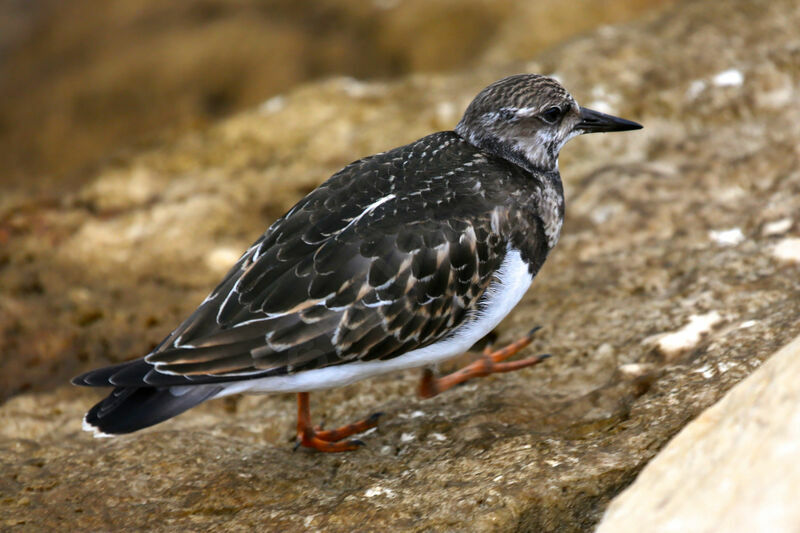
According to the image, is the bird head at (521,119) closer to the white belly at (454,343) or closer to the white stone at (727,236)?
the white belly at (454,343)

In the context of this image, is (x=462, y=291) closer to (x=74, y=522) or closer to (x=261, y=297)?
(x=261, y=297)

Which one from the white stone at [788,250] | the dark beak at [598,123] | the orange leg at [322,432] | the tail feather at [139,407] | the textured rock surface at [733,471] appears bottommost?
the textured rock surface at [733,471]

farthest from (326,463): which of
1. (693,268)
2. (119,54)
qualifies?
(119,54)

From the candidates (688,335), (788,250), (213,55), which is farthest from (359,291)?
(213,55)

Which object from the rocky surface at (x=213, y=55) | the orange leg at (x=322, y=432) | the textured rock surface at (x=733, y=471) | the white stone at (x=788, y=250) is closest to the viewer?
the textured rock surface at (x=733, y=471)

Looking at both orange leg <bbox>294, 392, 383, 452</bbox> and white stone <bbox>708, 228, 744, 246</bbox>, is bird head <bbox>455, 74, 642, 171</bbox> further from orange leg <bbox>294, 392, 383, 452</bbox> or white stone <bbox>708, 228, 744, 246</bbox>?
orange leg <bbox>294, 392, 383, 452</bbox>

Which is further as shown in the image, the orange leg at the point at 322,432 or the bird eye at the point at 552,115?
the bird eye at the point at 552,115

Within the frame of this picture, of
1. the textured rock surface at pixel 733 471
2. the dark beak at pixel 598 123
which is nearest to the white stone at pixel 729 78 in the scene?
the dark beak at pixel 598 123
